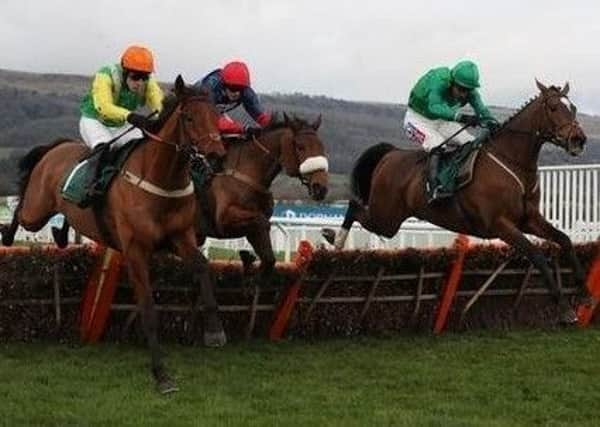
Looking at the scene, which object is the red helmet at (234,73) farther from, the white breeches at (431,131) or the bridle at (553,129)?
the bridle at (553,129)

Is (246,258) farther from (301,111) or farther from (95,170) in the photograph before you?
(301,111)

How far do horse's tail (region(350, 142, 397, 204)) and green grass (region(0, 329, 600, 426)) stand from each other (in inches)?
67.8

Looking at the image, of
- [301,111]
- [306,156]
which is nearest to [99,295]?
[306,156]

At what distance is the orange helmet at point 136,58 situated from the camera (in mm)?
7207

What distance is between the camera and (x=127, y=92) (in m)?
7.39

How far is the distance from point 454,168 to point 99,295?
2.94 meters

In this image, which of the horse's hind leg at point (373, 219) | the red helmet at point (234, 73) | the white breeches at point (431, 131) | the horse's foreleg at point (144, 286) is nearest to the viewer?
the horse's foreleg at point (144, 286)

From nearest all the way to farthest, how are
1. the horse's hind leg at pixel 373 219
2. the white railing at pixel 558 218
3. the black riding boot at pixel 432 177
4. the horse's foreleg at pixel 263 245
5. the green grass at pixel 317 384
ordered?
1. the green grass at pixel 317 384
2. the horse's foreleg at pixel 263 245
3. the black riding boot at pixel 432 177
4. the horse's hind leg at pixel 373 219
5. the white railing at pixel 558 218

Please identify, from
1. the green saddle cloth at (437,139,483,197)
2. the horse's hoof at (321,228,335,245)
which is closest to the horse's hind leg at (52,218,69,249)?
the horse's hoof at (321,228,335,245)

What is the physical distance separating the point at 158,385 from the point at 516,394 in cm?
209

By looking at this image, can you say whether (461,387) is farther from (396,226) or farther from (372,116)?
(372,116)

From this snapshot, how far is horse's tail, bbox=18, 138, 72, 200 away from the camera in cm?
845

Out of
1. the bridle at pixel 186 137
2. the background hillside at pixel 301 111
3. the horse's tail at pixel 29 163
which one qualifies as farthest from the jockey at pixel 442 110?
the background hillside at pixel 301 111

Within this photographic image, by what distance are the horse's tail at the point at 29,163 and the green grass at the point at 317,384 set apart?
1438 mm
